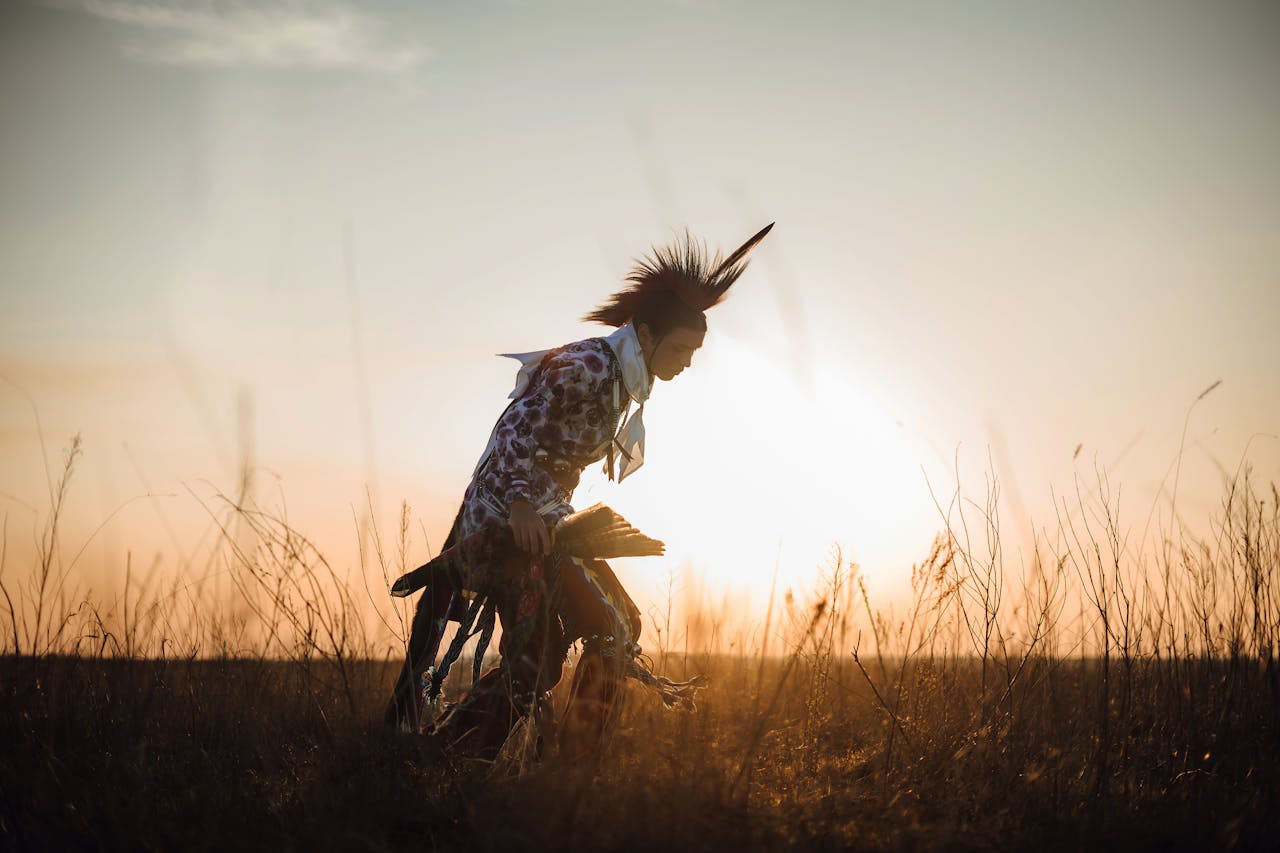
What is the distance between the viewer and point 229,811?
9.09 feet

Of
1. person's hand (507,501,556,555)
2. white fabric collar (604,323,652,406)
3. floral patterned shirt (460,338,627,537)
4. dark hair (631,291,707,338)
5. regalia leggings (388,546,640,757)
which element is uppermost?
dark hair (631,291,707,338)

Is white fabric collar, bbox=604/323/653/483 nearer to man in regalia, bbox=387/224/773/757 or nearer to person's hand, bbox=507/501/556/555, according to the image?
man in regalia, bbox=387/224/773/757

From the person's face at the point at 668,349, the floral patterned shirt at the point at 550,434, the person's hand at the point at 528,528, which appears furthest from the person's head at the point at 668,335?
the person's hand at the point at 528,528

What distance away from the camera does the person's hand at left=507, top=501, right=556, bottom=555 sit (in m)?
3.15

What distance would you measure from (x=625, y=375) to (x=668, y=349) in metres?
0.20

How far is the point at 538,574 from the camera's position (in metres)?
3.29

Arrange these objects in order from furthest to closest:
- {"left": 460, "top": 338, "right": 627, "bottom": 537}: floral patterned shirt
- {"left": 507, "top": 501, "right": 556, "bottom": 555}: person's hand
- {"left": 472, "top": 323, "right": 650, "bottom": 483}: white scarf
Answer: {"left": 472, "top": 323, "right": 650, "bottom": 483}: white scarf < {"left": 460, "top": 338, "right": 627, "bottom": 537}: floral patterned shirt < {"left": 507, "top": 501, "right": 556, "bottom": 555}: person's hand

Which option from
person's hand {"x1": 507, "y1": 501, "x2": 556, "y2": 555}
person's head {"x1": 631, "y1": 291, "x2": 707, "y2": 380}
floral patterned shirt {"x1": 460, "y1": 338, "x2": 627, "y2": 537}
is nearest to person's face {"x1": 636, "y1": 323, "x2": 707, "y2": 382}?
person's head {"x1": 631, "y1": 291, "x2": 707, "y2": 380}

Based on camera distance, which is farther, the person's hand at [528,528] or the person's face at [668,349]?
the person's face at [668,349]

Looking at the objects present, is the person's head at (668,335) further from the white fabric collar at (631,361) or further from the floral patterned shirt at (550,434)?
the floral patterned shirt at (550,434)

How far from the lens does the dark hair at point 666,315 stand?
3.54m

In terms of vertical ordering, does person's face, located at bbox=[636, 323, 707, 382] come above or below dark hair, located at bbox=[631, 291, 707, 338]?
below

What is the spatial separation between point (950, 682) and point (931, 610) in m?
0.52

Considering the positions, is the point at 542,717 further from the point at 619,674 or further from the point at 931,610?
the point at 931,610
